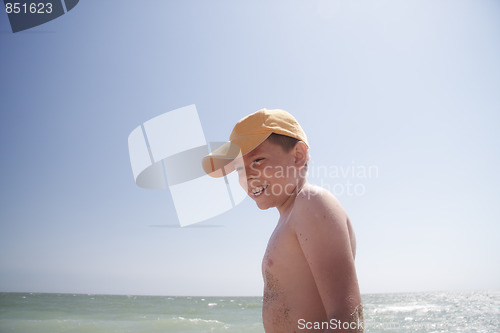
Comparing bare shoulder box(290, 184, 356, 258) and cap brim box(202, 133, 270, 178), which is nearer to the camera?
bare shoulder box(290, 184, 356, 258)

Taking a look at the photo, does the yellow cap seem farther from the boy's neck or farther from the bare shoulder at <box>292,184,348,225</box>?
the bare shoulder at <box>292,184,348,225</box>

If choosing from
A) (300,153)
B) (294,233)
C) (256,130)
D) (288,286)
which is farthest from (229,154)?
(288,286)

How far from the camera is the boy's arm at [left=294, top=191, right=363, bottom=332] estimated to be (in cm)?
Result: 103

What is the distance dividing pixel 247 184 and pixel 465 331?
1408cm

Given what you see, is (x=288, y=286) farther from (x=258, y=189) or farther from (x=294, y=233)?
(x=258, y=189)

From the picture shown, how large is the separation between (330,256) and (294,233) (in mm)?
200

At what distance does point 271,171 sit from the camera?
4.99ft

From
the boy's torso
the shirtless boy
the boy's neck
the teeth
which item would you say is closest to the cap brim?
the shirtless boy

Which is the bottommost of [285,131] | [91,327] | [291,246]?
[91,327]

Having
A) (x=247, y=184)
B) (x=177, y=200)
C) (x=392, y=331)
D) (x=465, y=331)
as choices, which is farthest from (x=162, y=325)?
(x=247, y=184)

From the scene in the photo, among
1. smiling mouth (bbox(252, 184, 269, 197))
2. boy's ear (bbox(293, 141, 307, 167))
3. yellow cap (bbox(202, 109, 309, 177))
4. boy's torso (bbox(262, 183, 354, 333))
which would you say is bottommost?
boy's torso (bbox(262, 183, 354, 333))

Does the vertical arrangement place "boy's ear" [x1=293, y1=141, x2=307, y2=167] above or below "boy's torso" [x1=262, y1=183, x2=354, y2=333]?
above

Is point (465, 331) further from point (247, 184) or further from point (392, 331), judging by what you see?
point (247, 184)

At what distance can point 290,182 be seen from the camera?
1.53m
